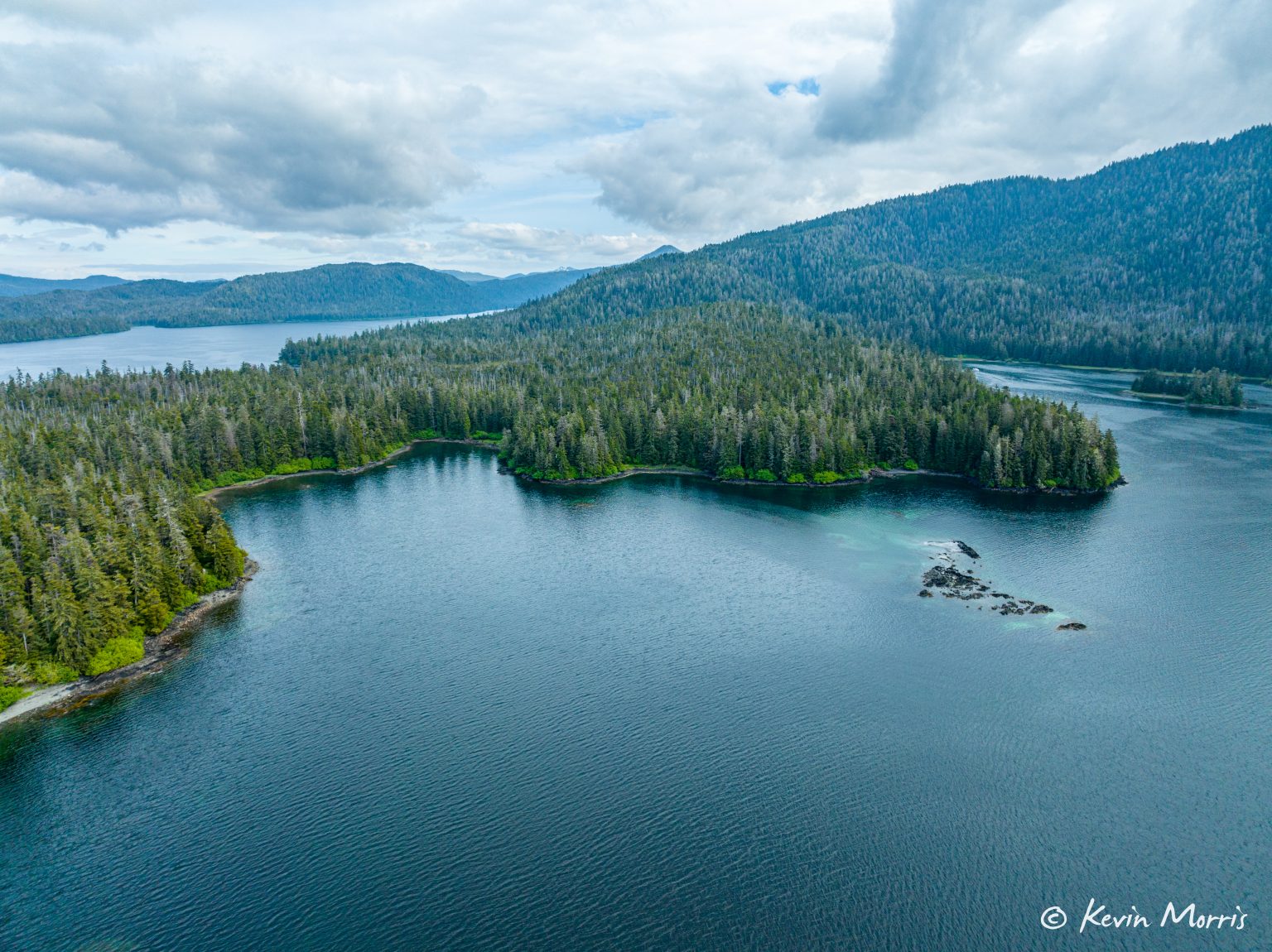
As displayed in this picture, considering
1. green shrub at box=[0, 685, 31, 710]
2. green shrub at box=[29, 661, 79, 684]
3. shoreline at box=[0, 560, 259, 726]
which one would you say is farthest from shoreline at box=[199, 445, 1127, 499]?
green shrub at box=[0, 685, 31, 710]

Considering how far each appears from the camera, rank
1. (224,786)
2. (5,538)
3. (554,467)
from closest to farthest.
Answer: (224,786) → (5,538) → (554,467)

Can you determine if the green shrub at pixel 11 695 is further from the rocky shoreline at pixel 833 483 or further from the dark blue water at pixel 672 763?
the rocky shoreline at pixel 833 483

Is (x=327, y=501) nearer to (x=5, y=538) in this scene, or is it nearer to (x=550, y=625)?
(x=5, y=538)

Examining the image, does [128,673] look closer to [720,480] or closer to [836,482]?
[720,480]

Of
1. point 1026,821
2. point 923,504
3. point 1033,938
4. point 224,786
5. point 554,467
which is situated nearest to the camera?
point 1033,938

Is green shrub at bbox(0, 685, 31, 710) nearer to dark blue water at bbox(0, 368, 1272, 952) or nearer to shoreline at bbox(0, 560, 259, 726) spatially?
shoreline at bbox(0, 560, 259, 726)

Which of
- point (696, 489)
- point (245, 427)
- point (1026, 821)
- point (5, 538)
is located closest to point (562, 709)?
point (1026, 821)
